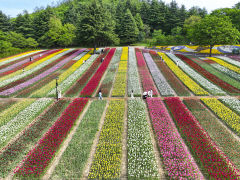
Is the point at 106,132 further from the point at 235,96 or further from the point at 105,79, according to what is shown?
the point at 235,96

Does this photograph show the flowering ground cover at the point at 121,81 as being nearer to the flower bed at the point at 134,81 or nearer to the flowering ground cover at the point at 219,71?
the flower bed at the point at 134,81

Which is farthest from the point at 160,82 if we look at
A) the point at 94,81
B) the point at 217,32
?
the point at 217,32

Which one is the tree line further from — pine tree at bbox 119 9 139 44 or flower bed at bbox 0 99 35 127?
flower bed at bbox 0 99 35 127

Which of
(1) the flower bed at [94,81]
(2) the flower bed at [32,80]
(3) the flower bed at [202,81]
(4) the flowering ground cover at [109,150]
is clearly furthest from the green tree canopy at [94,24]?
(4) the flowering ground cover at [109,150]

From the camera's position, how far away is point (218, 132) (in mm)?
13164

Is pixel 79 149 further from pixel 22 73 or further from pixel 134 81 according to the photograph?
pixel 22 73

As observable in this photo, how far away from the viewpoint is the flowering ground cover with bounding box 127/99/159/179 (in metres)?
9.40

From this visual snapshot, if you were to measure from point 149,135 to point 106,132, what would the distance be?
3.80m

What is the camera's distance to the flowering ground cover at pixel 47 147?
9656mm

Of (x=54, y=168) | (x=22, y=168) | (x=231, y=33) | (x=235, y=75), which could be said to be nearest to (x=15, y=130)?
(x=22, y=168)

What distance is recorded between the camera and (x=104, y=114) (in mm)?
16984

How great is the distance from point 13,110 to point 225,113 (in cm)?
2396

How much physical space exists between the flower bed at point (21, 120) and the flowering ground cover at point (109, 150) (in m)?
8.03

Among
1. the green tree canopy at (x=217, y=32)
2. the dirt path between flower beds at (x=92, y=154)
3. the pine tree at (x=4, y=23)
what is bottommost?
the dirt path between flower beds at (x=92, y=154)
